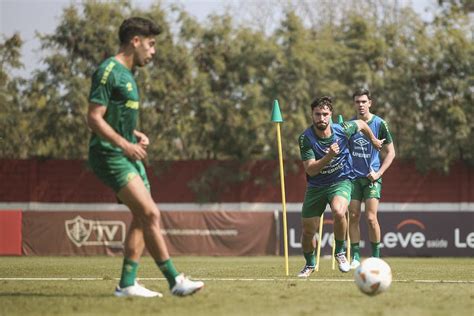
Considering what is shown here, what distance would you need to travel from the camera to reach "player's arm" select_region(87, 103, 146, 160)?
28.5 ft

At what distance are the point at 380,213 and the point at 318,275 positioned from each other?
49.3 feet

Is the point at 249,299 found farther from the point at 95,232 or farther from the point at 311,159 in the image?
the point at 95,232

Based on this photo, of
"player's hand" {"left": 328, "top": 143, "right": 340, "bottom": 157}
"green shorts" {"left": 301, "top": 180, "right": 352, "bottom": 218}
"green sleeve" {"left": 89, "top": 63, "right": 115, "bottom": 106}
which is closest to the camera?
"green sleeve" {"left": 89, "top": 63, "right": 115, "bottom": 106}

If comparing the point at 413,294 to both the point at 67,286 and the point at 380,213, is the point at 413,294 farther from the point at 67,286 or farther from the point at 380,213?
the point at 380,213

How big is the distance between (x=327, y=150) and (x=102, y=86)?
4.96 meters

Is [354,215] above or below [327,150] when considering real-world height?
below

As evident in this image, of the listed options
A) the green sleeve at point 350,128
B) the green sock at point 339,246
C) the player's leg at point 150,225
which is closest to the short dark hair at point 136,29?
the player's leg at point 150,225

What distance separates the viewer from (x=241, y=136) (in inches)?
1512

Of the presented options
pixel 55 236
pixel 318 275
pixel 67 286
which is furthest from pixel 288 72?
pixel 67 286

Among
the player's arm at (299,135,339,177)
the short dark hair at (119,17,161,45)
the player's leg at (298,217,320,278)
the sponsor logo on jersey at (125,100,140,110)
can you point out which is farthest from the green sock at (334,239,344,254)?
the short dark hair at (119,17,161,45)

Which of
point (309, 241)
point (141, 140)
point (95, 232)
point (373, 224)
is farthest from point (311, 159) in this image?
point (95, 232)

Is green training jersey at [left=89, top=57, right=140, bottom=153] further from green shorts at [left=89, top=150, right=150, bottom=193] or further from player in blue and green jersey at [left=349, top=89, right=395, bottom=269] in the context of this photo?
player in blue and green jersey at [left=349, top=89, right=395, bottom=269]

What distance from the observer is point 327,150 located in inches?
516

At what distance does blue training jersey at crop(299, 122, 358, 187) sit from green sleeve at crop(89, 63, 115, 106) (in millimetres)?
4629
